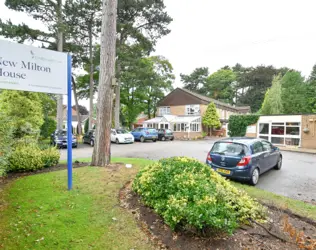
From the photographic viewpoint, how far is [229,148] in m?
6.00

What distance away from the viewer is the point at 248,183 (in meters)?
5.84

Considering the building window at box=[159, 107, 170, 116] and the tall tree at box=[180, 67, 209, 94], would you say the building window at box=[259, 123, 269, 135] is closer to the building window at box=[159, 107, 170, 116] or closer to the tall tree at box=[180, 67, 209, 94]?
the building window at box=[159, 107, 170, 116]

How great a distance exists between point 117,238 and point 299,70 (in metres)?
39.0

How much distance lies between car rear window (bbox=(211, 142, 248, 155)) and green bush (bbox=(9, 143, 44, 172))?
19.0ft

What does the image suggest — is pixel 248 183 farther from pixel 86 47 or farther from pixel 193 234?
pixel 86 47

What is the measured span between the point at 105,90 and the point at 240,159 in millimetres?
4720

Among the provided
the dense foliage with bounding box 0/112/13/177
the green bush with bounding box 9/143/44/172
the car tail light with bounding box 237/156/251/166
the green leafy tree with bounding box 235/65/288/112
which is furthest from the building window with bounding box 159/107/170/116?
the dense foliage with bounding box 0/112/13/177

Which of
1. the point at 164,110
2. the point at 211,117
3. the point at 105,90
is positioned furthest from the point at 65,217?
the point at 164,110

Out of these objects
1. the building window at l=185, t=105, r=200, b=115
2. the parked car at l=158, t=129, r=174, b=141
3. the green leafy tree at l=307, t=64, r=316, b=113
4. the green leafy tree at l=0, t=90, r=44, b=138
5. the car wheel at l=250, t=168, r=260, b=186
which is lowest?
the car wheel at l=250, t=168, r=260, b=186

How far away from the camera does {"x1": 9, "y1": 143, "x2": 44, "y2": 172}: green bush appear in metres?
5.53

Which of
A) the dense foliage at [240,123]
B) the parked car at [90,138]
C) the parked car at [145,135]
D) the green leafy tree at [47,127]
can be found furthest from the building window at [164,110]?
the green leafy tree at [47,127]

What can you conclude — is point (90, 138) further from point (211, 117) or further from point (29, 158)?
point (211, 117)

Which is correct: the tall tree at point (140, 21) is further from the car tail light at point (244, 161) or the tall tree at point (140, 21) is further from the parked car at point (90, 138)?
the car tail light at point (244, 161)

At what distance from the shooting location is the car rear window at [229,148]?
18.8 ft
